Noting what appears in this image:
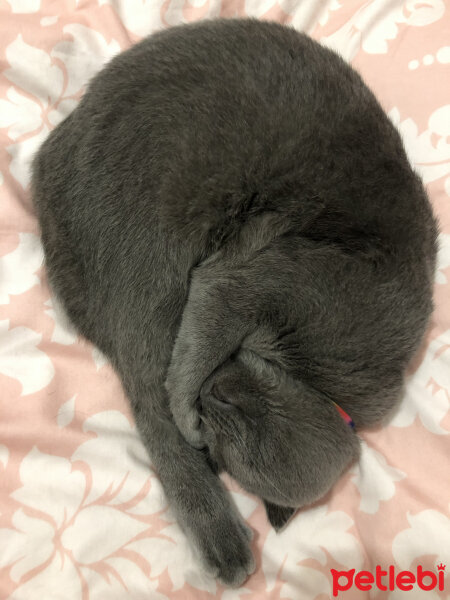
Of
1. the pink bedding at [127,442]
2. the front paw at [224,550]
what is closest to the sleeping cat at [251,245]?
the front paw at [224,550]

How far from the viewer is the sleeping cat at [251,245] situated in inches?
41.1

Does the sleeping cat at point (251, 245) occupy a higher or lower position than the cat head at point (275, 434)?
higher

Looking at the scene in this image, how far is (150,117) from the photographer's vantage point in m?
1.06

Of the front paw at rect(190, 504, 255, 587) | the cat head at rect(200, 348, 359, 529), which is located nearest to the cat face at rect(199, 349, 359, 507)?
the cat head at rect(200, 348, 359, 529)

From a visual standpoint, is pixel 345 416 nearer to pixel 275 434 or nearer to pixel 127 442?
pixel 275 434

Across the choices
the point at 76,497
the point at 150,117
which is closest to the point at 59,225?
the point at 150,117

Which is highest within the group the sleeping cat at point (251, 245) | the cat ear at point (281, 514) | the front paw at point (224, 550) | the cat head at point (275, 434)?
the sleeping cat at point (251, 245)

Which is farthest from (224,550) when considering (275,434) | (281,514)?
(275,434)

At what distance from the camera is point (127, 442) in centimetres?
121

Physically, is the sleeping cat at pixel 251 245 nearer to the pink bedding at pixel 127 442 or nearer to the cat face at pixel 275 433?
the cat face at pixel 275 433

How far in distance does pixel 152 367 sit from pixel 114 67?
0.69 metres

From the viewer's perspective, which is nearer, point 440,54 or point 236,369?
point 236,369

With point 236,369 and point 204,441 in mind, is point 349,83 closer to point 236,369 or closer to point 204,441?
point 236,369

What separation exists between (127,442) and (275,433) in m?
0.39
